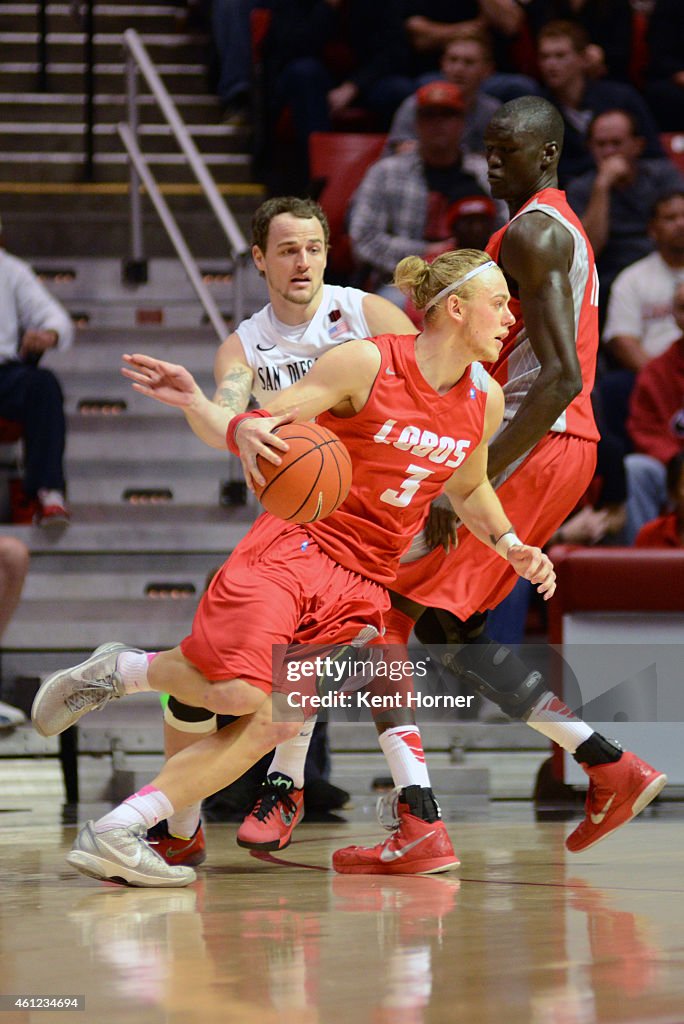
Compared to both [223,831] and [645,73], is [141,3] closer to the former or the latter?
[645,73]

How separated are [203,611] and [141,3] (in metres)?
8.31

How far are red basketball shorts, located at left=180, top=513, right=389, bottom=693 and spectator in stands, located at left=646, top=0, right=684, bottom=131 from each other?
6.69 m

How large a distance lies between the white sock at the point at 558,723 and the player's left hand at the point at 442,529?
1.65 feet

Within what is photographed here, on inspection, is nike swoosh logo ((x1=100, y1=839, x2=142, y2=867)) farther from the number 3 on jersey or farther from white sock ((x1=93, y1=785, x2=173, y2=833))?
the number 3 on jersey

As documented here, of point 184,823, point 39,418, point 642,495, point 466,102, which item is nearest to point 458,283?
point 184,823

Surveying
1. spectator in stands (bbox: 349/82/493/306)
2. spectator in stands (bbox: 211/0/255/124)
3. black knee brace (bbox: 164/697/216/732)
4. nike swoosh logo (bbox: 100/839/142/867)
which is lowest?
nike swoosh logo (bbox: 100/839/142/867)

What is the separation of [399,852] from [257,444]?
1172 mm

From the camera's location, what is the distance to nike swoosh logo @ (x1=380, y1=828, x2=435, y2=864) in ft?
13.4

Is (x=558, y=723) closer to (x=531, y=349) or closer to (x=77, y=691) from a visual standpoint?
(x=531, y=349)

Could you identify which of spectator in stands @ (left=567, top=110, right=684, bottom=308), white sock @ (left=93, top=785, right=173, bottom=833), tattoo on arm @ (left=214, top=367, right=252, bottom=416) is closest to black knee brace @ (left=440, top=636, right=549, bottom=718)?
tattoo on arm @ (left=214, top=367, right=252, bottom=416)

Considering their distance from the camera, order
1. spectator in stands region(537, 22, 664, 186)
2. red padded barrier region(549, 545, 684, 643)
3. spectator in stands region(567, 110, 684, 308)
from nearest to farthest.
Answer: red padded barrier region(549, 545, 684, 643) → spectator in stands region(567, 110, 684, 308) → spectator in stands region(537, 22, 664, 186)

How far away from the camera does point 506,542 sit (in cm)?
413

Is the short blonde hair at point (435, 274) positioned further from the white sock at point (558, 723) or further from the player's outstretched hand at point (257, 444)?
the white sock at point (558, 723)

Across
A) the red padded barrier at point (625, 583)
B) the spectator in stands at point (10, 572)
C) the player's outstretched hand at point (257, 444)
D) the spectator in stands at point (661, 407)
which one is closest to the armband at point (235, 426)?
the player's outstretched hand at point (257, 444)
